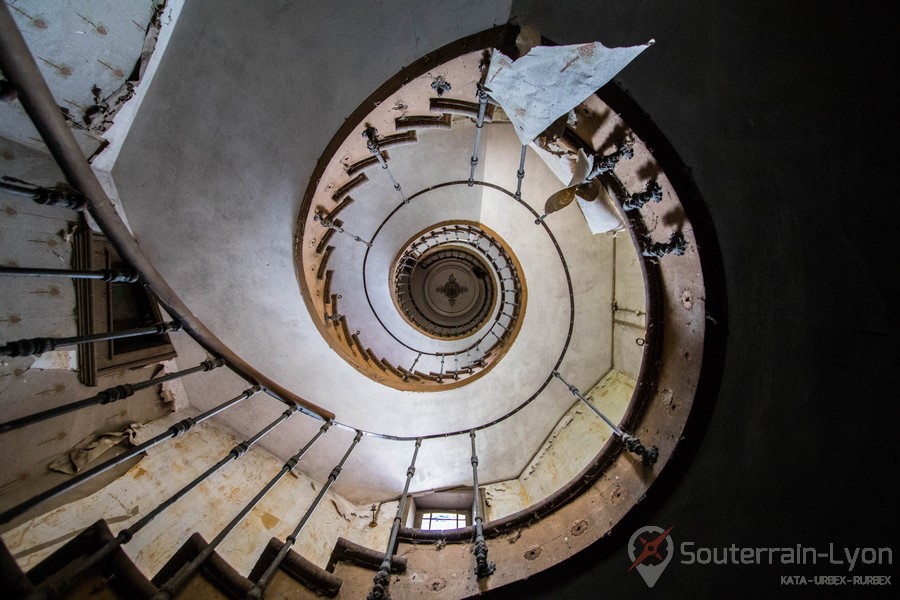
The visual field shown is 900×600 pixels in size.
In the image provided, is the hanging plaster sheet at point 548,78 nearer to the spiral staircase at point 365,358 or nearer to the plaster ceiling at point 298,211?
the spiral staircase at point 365,358

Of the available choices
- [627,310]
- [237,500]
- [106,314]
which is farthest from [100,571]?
[627,310]

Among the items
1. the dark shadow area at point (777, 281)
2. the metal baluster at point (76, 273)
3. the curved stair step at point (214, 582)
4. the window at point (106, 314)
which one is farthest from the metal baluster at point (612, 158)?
the window at point (106, 314)

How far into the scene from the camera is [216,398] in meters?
4.80

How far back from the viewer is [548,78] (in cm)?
213

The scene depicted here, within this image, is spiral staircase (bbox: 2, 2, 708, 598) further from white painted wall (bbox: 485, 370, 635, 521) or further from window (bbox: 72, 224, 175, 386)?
window (bbox: 72, 224, 175, 386)

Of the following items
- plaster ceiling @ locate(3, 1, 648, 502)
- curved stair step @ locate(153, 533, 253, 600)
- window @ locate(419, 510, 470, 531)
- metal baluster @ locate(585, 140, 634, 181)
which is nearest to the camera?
curved stair step @ locate(153, 533, 253, 600)

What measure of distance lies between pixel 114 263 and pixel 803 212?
19.1 feet

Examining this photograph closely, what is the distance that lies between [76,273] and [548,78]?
2657mm

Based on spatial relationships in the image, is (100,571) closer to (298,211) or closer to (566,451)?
(298,211)

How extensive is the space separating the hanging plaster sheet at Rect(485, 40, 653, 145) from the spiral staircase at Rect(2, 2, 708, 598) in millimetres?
156

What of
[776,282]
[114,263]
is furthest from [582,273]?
[114,263]

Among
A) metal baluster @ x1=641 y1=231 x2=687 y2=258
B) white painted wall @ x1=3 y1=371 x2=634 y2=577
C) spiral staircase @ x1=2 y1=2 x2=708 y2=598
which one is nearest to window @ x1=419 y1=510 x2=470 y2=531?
spiral staircase @ x1=2 y1=2 x2=708 y2=598

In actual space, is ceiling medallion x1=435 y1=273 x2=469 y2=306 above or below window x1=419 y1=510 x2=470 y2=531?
above

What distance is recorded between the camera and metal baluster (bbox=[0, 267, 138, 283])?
4.48ft
